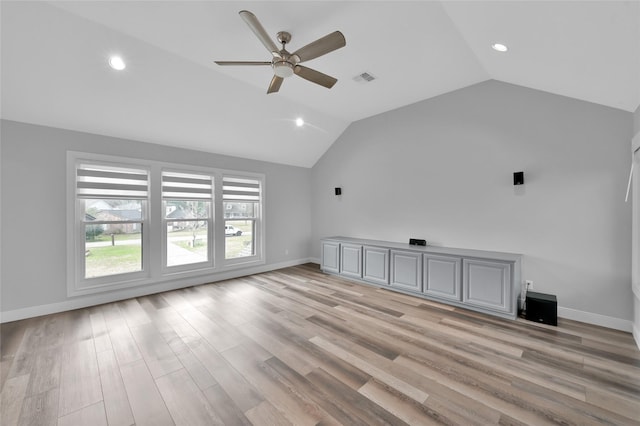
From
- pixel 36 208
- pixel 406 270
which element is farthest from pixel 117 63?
pixel 406 270

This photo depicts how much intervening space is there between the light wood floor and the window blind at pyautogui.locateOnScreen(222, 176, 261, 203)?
2.44 meters

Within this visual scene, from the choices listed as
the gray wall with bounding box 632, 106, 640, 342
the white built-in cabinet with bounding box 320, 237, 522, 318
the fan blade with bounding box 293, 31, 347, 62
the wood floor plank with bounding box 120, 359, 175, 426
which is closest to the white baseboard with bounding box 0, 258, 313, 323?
the wood floor plank with bounding box 120, 359, 175, 426

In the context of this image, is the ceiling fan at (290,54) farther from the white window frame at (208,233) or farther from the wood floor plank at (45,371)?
the wood floor plank at (45,371)

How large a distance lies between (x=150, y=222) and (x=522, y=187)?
5.73m

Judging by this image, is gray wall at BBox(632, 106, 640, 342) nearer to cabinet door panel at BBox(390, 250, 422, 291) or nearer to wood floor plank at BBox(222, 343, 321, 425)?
cabinet door panel at BBox(390, 250, 422, 291)

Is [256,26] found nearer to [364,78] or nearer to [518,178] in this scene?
[364,78]

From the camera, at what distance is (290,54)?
2.43 meters

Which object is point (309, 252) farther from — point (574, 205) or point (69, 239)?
point (574, 205)

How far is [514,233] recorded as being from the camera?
12.0 feet

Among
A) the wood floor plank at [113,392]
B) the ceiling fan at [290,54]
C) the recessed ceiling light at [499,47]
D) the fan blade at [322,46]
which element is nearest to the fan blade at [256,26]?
the ceiling fan at [290,54]

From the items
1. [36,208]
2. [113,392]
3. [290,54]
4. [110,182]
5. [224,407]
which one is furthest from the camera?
[110,182]

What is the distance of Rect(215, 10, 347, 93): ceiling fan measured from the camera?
2.10m

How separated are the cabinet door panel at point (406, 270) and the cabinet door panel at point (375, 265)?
0.42ft

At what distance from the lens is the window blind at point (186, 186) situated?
14.8 feet
